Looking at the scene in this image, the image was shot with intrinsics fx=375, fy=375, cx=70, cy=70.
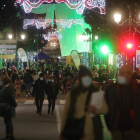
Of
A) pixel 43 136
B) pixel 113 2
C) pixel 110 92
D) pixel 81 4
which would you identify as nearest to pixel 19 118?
pixel 43 136

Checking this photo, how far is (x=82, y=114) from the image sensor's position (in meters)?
5.27

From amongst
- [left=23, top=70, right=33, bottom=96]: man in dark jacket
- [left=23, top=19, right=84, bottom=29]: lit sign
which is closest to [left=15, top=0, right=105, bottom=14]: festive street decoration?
[left=23, top=19, right=84, bottom=29]: lit sign

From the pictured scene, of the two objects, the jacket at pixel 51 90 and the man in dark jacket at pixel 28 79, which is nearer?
the jacket at pixel 51 90

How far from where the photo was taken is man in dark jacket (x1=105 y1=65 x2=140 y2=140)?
17.8 feet

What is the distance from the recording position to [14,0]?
2391 centimetres

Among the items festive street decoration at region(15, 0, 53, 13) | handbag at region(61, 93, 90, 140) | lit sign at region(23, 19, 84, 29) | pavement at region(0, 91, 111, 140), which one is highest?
festive street decoration at region(15, 0, 53, 13)

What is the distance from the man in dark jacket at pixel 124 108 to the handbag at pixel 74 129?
18.0 inches

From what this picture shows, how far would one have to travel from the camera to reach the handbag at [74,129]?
16.9 feet

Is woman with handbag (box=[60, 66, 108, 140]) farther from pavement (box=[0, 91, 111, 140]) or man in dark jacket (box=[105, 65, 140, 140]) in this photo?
pavement (box=[0, 91, 111, 140])

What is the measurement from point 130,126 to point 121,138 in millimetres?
221

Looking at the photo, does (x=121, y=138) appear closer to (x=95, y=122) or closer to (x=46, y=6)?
(x=95, y=122)

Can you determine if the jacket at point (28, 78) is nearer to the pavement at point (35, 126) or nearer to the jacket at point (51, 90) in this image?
the pavement at point (35, 126)

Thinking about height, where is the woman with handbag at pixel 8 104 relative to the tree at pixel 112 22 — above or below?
below

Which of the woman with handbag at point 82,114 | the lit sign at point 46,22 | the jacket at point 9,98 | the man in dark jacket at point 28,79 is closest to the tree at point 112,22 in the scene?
the lit sign at point 46,22
